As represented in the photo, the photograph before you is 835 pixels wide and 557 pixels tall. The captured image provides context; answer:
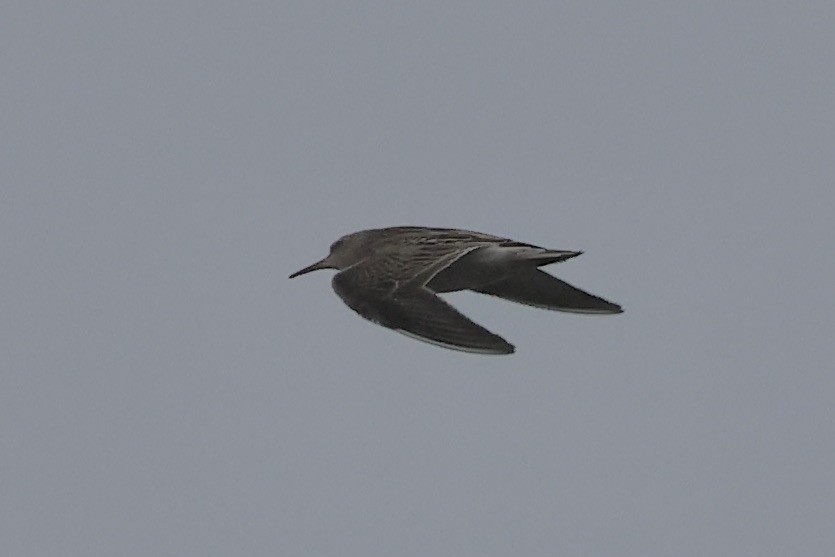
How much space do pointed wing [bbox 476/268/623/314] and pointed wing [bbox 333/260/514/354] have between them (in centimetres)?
293

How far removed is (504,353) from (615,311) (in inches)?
194

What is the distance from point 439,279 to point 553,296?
2284 mm

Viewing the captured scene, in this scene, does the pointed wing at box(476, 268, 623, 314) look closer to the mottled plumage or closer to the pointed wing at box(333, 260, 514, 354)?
the mottled plumage

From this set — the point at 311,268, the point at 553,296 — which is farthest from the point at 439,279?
the point at 311,268

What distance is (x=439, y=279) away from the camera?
2239 cm

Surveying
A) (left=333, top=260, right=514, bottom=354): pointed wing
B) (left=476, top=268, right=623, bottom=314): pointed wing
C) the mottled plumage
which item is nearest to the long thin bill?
the mottled plumage

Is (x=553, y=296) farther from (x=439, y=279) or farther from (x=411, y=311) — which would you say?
(x=411, y=311)

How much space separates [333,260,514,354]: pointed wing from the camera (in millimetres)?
19484

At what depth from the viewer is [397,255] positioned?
2203 cm

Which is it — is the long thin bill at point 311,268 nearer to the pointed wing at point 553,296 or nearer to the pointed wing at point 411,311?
the pointed wing at point 553,296

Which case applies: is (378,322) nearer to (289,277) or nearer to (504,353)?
(504,353)

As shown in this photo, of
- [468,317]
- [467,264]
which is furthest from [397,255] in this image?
[468,317]

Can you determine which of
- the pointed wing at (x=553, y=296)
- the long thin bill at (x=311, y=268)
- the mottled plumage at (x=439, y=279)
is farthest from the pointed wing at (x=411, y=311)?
the pointed wing at (x=553, y=296)

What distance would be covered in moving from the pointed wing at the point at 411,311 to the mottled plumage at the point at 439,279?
0.04ft
